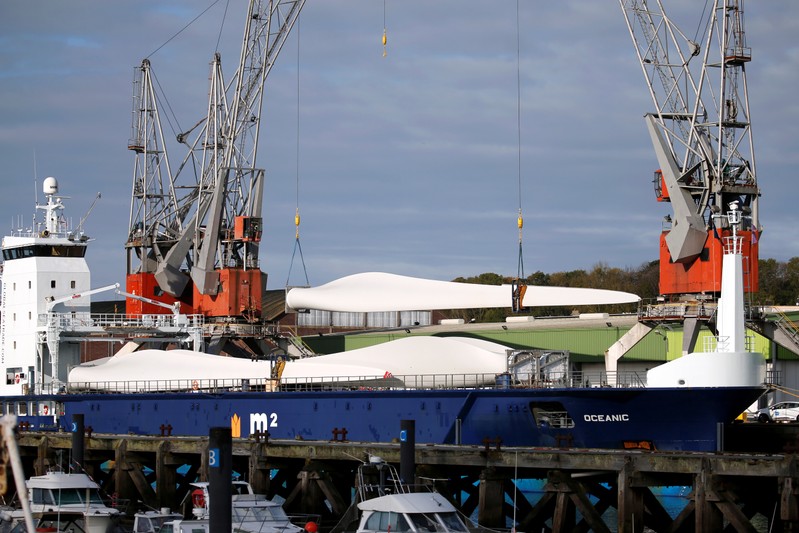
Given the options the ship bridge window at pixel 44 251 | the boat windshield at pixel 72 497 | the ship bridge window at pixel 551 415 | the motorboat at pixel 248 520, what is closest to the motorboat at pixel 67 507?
the boat windshield at pixel 72 497

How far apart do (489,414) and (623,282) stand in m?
111

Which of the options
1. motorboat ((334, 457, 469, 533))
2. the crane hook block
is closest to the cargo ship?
the crane hook block

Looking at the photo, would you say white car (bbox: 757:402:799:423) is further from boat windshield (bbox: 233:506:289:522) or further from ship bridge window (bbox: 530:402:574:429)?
boat windshield (bbox: 233:506:289:522)

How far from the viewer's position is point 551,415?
4231cm

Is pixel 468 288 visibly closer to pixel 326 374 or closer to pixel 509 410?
pixel 326 374

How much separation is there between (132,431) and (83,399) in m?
3.75

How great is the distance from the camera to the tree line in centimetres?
12075

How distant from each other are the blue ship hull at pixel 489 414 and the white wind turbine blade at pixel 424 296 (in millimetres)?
18755

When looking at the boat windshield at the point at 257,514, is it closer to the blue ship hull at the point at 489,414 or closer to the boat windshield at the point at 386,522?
the boat windshield at the point at 386,522

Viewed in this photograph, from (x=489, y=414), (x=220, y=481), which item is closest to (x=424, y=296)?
(x=489, y=414)

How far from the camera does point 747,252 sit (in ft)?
201

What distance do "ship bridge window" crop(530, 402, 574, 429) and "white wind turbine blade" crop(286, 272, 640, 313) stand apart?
885 inches

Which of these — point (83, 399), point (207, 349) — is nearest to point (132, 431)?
point (83, 399)

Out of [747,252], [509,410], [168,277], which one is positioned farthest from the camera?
[168,277]
